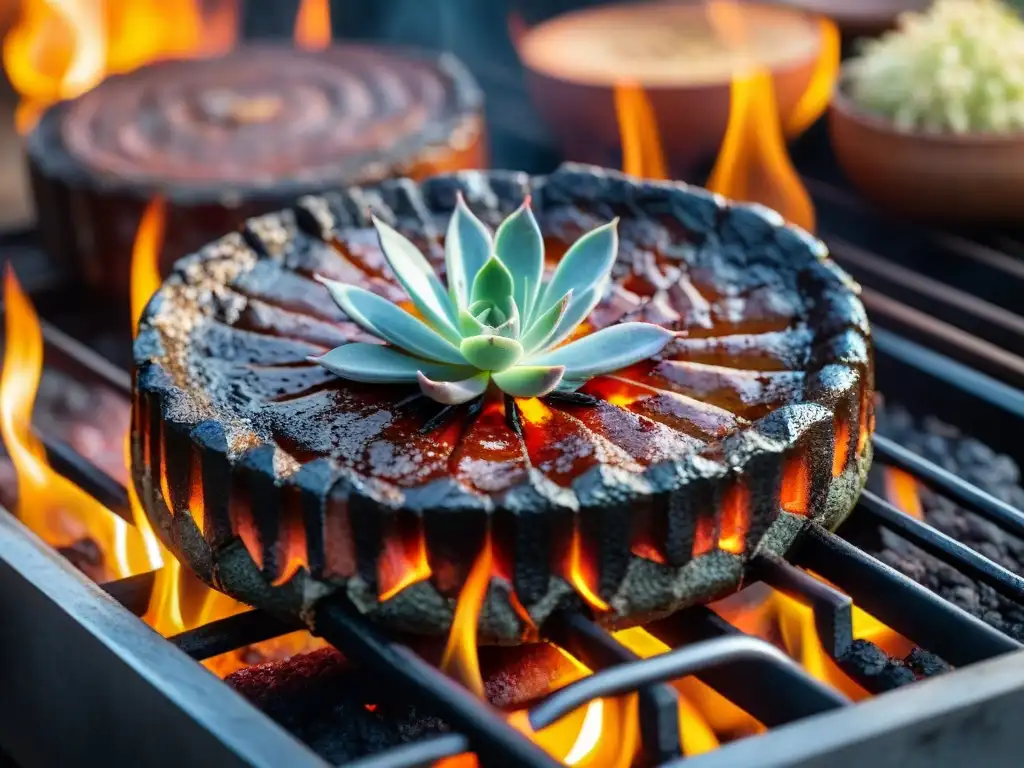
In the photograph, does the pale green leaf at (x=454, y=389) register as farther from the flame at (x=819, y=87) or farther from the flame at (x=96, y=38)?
the flame at (x=96, y=38)

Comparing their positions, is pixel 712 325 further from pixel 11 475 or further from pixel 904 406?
pixel 11 475

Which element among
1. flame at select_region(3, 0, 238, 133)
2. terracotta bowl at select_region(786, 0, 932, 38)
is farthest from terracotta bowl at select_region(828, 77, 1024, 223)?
flame at select_region(3, 0, 238, 133)

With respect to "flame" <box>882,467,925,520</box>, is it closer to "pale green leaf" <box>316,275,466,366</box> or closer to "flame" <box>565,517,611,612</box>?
"flame" <box>565,517,611,612</box>

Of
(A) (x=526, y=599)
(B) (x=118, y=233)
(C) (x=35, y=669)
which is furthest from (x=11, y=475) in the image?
(A) (x=526, y=599)

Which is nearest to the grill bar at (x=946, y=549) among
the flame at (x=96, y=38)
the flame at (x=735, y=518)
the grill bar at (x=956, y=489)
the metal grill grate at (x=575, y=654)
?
the metal grill grate at (x=575, y=654)

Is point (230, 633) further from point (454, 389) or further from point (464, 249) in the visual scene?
point (464, 249)

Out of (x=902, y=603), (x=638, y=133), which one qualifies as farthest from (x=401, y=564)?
(x=638, y=133)
